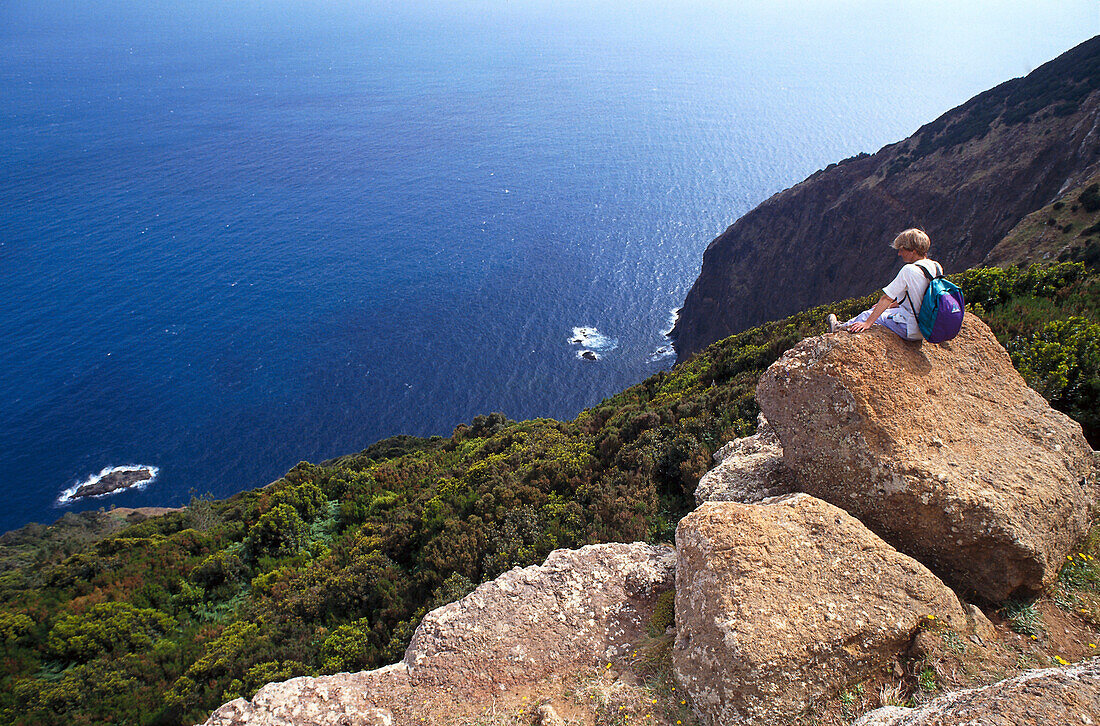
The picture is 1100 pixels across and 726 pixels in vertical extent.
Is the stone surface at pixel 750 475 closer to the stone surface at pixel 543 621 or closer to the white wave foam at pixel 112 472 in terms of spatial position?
the stone surface at pixel 543 621

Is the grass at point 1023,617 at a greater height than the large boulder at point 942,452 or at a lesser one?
lesser

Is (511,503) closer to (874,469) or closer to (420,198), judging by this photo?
(874,469)

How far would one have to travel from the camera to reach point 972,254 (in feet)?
177

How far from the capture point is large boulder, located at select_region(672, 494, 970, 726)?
6.17 m

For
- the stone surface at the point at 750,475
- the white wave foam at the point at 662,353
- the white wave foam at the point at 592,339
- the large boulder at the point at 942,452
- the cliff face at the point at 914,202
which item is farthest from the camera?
the white wave foam at the point at 592,339

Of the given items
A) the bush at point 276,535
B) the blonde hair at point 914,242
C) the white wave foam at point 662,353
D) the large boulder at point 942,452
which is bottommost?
the white wave foam at point 662,353

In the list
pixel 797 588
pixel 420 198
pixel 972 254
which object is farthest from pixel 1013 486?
pixel 420 198

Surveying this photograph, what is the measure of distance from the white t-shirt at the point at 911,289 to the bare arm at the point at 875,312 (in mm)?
73

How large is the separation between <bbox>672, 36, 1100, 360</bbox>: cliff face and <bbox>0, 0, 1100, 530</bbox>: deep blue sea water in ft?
46.5

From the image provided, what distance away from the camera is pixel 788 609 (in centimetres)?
653

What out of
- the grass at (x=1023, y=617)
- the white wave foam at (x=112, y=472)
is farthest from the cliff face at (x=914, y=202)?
the white wave foam at (x=112, y=472)

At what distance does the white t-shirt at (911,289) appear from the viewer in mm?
7801

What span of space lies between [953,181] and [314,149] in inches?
5352

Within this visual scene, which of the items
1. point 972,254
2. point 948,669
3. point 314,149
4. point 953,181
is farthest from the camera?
point 314,149
